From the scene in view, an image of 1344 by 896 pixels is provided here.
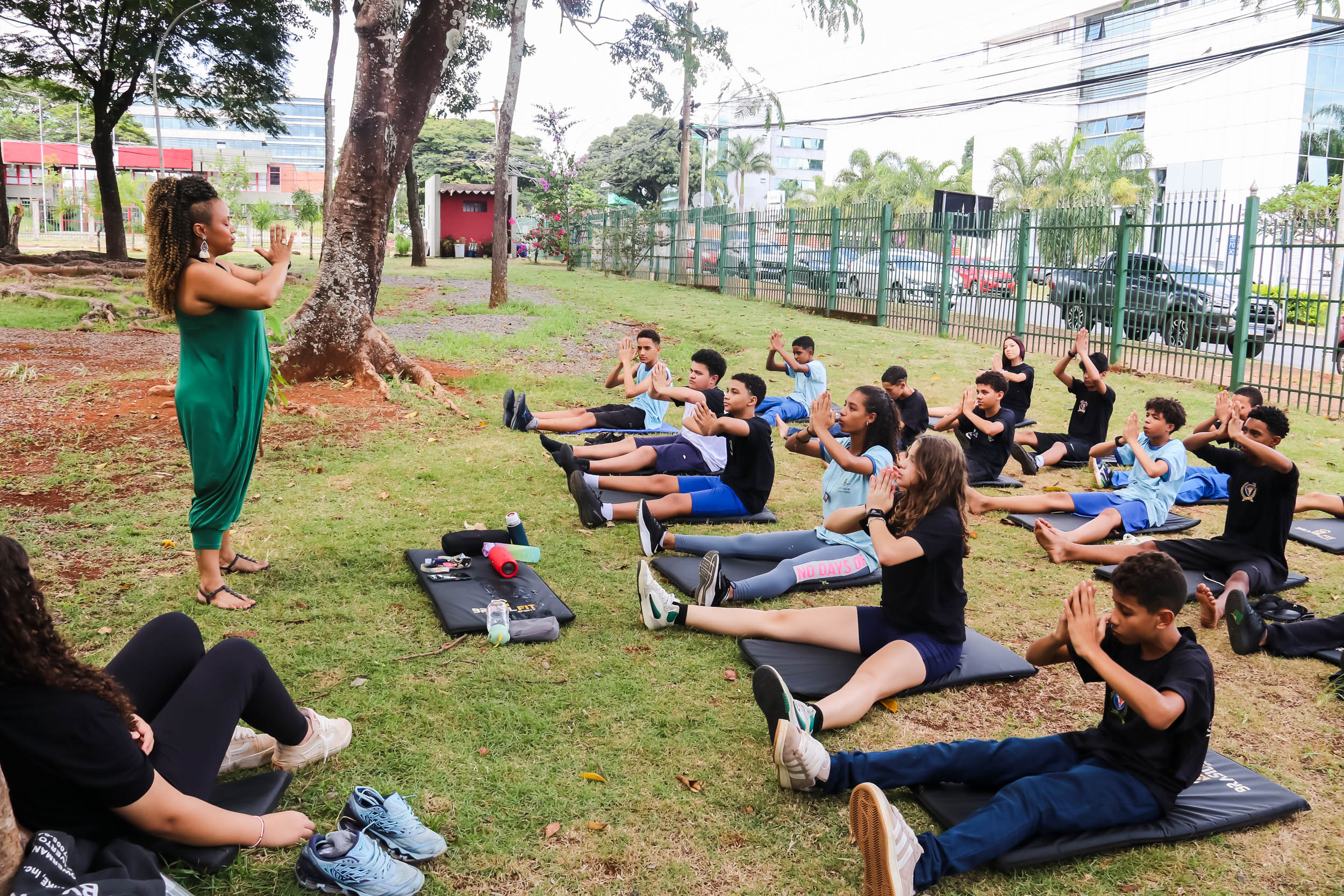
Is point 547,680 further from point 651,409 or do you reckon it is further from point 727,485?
point 651,409

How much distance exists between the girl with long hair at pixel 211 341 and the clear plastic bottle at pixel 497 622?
1.22m

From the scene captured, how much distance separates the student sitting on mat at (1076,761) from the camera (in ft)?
8.95

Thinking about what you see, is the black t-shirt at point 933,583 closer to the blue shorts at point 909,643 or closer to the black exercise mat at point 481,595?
the blue shorts at point 909,643

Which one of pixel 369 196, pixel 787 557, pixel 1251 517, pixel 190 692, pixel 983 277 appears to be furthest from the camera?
pixel 983 277

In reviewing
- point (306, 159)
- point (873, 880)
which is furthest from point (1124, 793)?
point (306, 159)

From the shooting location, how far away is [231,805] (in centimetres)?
291

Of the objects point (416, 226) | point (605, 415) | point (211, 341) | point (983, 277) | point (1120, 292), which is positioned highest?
point (416, 226)

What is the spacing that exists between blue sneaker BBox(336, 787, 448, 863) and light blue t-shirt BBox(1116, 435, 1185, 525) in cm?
542

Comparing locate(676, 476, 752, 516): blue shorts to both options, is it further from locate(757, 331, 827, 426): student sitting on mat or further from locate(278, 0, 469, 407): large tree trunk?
locate(278, 0, 469, 407): large tree trunk

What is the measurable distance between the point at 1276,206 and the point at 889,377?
121 ft

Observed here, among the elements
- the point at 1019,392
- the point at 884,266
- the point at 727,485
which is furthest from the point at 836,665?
the point at 884,266

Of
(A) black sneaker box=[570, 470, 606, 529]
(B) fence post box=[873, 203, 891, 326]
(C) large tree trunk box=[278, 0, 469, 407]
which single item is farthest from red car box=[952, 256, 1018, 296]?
(A) black sneaker box=[570, 470, 606, 529]

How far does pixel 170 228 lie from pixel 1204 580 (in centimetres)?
579

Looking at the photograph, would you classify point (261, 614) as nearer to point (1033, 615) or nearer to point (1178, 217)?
point (1033, 615)
